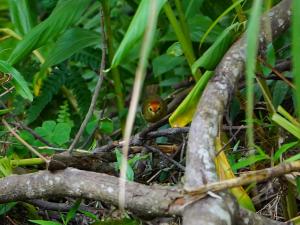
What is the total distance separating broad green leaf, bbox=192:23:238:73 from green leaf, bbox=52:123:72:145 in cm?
63

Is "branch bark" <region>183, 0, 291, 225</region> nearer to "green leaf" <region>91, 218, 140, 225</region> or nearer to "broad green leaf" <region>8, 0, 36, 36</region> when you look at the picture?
"green leaf" <region>91, 218, 140, 225</region>

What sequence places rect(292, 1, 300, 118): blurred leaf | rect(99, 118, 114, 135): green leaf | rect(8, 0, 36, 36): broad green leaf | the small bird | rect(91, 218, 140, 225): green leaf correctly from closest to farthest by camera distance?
rect(292, 1, 300, 118): blurred leaf < rect(91, 218, 140, 225): green leaf < rect(99, 118, 114, 135): green leaf < the small bird < rect(8, 0, 36, 36): broad green leaf

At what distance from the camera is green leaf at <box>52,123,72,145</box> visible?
1.92m

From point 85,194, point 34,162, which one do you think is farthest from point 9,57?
point 85,194

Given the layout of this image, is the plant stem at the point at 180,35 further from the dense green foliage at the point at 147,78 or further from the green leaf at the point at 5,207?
the green leaf at the point at 5,207

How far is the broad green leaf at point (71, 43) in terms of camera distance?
2.24 metres

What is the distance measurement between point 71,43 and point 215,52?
39.4 inches

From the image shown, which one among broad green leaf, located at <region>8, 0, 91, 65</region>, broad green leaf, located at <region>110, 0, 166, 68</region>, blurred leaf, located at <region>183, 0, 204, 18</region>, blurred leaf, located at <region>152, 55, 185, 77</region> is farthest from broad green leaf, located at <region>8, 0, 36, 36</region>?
broad green leaf, located at <region>110, 0, 166, 68</region>

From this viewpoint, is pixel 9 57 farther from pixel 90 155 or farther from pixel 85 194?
pixel 85 194

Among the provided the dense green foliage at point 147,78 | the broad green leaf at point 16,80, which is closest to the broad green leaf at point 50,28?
the dense green foliage at point 147,78

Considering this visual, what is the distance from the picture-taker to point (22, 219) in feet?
5.57

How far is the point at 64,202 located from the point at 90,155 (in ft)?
0.64

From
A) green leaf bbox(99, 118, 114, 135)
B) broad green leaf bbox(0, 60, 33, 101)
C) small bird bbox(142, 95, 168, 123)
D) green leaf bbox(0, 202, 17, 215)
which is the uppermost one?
broad green leaf bbox(0, 60, 33, 101)

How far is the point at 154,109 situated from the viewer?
87.8 inches
